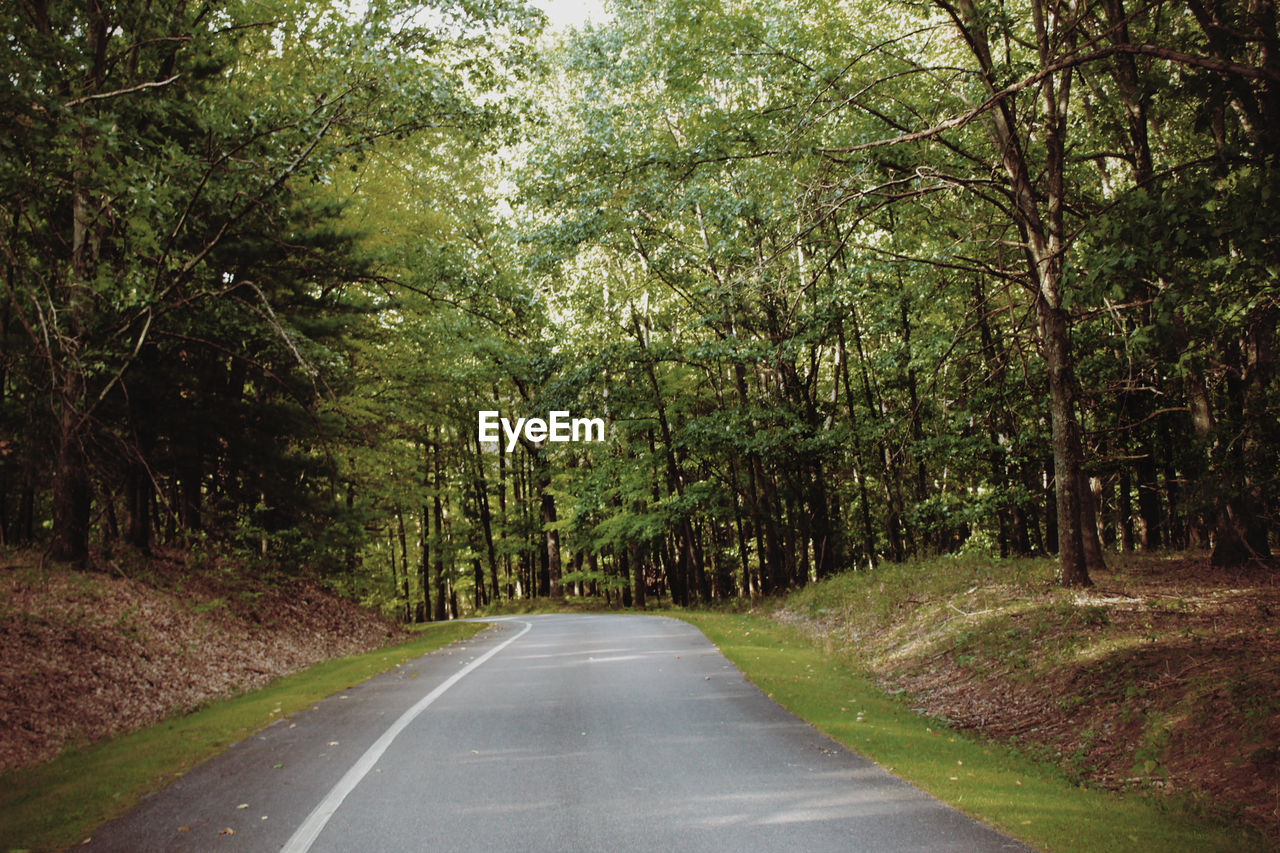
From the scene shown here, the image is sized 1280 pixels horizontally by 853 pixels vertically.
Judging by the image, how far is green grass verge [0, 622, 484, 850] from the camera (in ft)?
17.1

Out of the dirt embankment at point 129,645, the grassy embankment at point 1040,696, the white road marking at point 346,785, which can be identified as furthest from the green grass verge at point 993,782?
the dirt embankment at point 129,645

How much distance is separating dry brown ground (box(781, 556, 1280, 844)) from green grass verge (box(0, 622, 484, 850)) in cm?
722

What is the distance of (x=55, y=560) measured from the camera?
41.9ft

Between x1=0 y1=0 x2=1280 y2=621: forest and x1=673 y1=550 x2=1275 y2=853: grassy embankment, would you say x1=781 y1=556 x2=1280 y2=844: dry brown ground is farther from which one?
x1=0 y1=0 x2=1280 y2=621: forest

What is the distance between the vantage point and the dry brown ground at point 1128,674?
602 centimetres

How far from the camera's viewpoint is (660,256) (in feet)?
73.9

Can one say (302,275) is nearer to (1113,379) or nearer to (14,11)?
(14,11)

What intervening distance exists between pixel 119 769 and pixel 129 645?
5.27m

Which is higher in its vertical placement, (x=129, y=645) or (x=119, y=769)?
(x=129, y=645)

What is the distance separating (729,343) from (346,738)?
16.0 m

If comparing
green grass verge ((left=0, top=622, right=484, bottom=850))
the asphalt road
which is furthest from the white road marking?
Answer: green grass verge ((left=0, top=622, right=484, bottom=850))

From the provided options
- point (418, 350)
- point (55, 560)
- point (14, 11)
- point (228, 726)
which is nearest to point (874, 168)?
point (228, 726)

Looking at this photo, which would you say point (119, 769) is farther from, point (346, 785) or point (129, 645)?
point (129, 645)

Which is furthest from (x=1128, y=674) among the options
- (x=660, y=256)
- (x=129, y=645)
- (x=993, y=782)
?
(x=660, y=256)
